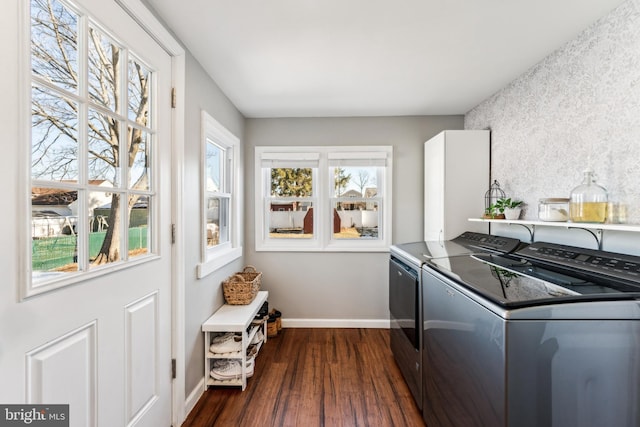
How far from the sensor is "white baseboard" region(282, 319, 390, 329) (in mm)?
3227

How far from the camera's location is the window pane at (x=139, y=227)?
1.42m

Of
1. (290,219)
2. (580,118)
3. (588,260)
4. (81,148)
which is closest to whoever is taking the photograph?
(81,148)

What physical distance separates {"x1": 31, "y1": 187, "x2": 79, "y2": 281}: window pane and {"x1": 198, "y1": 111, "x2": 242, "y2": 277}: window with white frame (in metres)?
1.01

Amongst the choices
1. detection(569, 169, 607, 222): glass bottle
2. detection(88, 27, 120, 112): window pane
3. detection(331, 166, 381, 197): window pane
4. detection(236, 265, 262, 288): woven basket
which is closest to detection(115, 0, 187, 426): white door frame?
detection(88, 27, 120, 112): window pane

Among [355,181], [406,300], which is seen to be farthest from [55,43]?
[355,181]

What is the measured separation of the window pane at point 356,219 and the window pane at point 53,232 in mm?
2496

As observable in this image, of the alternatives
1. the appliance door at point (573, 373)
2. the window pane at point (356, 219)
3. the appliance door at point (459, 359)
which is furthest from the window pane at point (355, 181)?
the appliance door at point (573, 373)

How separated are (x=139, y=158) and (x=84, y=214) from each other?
46 centimetres

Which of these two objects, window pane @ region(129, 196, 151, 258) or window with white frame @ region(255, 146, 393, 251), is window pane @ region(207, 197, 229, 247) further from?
window pane @ region(129, 196, 151, 258)

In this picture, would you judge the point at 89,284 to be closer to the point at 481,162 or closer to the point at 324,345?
the point at 324,345

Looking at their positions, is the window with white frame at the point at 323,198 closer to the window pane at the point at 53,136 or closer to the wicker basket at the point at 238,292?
the wicker basket at the point at 238,292

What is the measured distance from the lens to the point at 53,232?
999 millimetres

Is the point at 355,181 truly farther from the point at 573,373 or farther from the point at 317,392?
the point at 573,373

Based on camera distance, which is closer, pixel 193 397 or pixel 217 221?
pixel 193 397
